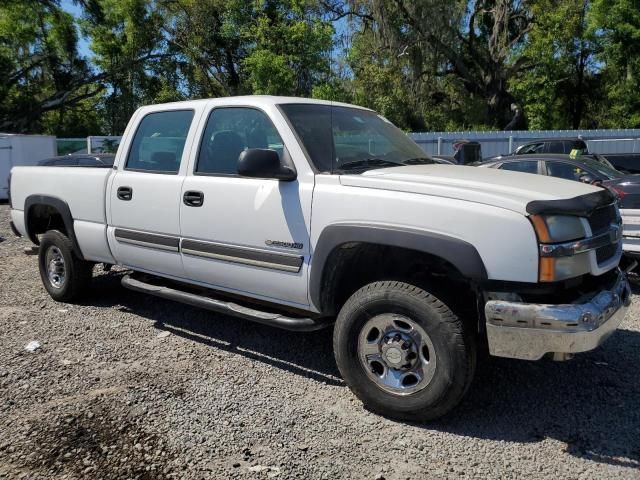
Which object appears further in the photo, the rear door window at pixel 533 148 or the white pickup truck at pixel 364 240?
the rear door window at pixel 533 148

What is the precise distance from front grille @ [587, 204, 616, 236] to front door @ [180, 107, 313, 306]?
170cm

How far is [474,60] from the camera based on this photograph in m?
31.0

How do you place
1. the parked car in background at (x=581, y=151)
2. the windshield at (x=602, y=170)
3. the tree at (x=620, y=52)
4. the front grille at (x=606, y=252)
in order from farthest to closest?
the tree at (x=620, y=52)
the parked car in background at (x=581, y=151)
the windshield at (x=602, y=170)
the front grille at (x=606, y=252)

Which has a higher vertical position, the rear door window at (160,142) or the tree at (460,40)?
the tree at (460,40)

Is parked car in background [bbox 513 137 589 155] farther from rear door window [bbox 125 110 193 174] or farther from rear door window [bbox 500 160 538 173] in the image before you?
rear door window [bbox 125 110 193 174]

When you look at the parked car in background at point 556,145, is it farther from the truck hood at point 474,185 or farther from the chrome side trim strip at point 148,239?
the chrome side trim strip at point 148,239

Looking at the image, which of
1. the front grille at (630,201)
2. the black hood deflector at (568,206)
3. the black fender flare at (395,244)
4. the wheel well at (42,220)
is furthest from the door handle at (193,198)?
the front grille at (630,201)

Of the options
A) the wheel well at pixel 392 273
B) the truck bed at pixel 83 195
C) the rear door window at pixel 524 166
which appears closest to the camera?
the wheel well at pixel 392 273

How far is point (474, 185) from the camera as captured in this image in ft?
10.9

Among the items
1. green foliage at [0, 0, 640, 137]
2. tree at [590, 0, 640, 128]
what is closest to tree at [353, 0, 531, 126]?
green foliage at [0, 0, 640, 137]

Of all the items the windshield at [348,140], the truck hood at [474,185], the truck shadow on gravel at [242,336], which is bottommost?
the truck shadow on gravel at [242,336]

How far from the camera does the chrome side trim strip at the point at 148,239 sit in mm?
4477

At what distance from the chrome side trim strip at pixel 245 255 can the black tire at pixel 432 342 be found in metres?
0.49

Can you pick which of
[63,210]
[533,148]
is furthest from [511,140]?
[63,210]
